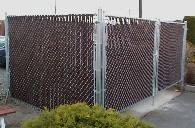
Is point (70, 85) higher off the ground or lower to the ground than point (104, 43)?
lower

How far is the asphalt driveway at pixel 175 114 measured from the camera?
631 centimetres

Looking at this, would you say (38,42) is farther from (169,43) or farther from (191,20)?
(191,20)

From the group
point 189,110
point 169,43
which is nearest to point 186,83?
point 169,43

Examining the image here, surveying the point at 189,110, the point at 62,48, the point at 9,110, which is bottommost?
the point at 189,110

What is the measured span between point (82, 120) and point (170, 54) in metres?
5.96

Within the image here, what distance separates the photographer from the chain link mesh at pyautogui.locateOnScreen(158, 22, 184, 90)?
8.02m

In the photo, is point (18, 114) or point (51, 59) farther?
point (18, 114)

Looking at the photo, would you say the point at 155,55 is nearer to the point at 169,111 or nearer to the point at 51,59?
the point at 169,111

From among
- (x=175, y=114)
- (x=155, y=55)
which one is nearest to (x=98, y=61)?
(x=155, y=55)

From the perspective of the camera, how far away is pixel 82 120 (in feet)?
10.2

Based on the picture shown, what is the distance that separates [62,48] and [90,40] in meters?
0.75

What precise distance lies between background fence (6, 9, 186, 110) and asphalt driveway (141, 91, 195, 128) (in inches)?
19.1

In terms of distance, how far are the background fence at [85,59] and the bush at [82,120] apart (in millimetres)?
2248

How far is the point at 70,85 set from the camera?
5922mm
